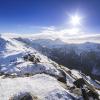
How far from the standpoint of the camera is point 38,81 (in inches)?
2085

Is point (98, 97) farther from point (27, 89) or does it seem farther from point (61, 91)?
point (27, 89)

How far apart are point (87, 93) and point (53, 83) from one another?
9.92 metres

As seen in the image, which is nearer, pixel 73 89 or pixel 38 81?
pixel 73 89

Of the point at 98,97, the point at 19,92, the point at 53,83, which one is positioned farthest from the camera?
the point at 53,83

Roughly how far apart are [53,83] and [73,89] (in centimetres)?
604

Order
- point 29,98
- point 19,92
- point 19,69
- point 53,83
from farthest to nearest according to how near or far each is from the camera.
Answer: point 19,69, point 53,83, point 19,92, point 29,98

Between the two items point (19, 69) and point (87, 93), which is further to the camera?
point (19, 69)

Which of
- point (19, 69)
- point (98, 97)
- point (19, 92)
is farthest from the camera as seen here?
point (19, 69)

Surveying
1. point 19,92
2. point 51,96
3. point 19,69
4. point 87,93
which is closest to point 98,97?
point 87,93

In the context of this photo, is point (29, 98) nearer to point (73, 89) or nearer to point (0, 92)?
point (0, 92)

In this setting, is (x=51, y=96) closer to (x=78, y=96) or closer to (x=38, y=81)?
(x=78, y=96)

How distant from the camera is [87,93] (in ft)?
150

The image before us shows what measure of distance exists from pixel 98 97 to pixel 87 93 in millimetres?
3081

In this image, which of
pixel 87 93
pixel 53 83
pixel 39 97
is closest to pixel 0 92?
pixel 39 97
